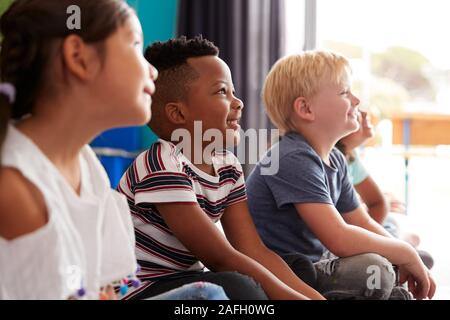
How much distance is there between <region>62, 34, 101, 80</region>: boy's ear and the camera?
0.87m

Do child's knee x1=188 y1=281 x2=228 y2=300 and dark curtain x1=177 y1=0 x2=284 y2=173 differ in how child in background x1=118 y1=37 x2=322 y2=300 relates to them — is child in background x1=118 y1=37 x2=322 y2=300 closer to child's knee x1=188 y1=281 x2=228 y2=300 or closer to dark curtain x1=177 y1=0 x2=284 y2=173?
child's knee x1=188 y1=281 x2=228 y2=300

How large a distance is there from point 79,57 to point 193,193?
428 mm

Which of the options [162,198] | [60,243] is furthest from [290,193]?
[60,243]

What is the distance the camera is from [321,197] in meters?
1.52

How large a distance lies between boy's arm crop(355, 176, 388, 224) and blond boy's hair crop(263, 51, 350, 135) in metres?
0.54

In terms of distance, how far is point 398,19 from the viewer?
5.00 meters

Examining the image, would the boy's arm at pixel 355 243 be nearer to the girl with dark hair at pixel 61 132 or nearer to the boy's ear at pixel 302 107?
the boy's ear at pixel 302 107

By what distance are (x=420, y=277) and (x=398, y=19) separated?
3.71 metres

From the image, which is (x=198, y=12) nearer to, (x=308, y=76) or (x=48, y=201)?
(x=308, y=76)

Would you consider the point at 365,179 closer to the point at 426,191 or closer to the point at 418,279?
the point at 418,279

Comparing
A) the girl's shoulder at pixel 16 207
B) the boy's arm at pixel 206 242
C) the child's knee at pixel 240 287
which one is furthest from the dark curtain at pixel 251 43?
the girl's shoulder at pixel 16 207

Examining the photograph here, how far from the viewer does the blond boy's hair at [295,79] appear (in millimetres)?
1712

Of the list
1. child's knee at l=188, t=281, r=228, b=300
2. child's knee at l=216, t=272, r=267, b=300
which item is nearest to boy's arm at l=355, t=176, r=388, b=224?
child's knee at l=216, t=272, r=267, b=300
